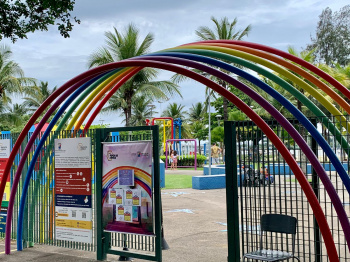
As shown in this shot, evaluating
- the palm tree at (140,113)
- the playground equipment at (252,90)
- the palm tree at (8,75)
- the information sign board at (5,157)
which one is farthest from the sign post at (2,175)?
the palm tree at (140,113)

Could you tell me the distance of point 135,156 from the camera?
718 cm

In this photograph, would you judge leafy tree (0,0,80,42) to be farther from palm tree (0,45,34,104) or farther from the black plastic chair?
palm tree (0,45,34,104)

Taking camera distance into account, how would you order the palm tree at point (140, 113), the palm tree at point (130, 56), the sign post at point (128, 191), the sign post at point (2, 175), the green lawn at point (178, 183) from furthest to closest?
the palm tree at point (140, 113) → the palm tree at point (130, 56) → the green lawn at point (178, 183) → the sign post at point (2, 175) → the sign post at point (128, 191)

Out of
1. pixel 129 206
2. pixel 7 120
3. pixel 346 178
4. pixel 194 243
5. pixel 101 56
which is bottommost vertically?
pixel 194 243

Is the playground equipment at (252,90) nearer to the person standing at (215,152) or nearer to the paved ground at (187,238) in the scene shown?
the paved ground at (187,238)

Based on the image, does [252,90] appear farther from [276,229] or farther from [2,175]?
[2,175]

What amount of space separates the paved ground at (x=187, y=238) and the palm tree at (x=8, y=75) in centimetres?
2246

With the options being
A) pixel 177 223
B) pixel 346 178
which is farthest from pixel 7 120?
pixel 346 178

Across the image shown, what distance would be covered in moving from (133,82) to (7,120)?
55.9 feet

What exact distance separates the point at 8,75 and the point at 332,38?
3360 centimetres

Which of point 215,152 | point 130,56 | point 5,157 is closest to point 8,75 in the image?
point 130,56

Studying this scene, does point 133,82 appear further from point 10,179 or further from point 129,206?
point 129,206

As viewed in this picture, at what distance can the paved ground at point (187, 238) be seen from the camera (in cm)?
777

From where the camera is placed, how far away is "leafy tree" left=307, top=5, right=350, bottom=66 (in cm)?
4769
